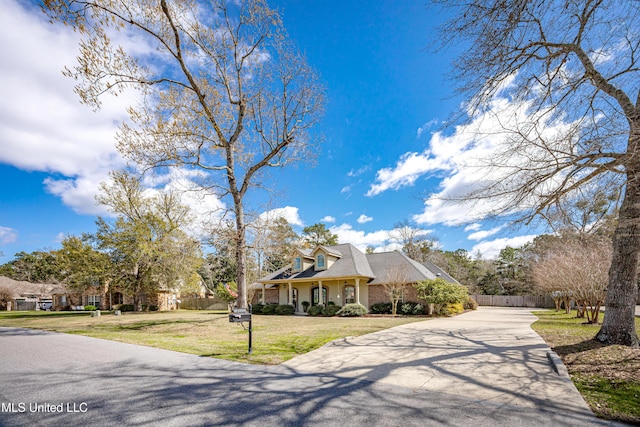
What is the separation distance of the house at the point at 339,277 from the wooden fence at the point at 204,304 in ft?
30.9

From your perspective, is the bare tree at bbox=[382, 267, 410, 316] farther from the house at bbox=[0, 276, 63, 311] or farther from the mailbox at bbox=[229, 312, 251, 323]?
the house at bbox=[0, 276, 63, 311]

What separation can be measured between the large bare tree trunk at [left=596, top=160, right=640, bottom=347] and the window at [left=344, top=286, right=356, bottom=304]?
16.0 m

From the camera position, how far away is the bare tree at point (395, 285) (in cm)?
1891

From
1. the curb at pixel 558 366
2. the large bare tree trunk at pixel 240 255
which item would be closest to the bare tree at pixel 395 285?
the large bare tree trunk at pixel 240 255

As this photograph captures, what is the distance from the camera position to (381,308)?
2064 cm

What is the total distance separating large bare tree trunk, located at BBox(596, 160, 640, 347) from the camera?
6.30 metres

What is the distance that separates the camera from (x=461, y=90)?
6.60m

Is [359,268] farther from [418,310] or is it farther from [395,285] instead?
[418,310]

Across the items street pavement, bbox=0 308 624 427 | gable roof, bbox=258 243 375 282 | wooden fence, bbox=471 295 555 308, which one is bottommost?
wooden fence, bbox=471 295 555 308

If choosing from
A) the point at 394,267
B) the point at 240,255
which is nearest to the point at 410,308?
the point at 394,267

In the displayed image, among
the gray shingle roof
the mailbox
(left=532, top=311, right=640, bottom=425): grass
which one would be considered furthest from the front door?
(left=532, top=311, right=640, bottom=425): grass

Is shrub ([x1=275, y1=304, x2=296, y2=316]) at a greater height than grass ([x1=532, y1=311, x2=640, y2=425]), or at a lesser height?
lesser

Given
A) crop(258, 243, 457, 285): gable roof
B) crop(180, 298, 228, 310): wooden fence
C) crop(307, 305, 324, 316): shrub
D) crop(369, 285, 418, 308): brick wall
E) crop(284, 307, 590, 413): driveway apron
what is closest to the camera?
crop(284, 307, 590, 413): driveway apron

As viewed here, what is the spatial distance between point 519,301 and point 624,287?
3086 centimetres
